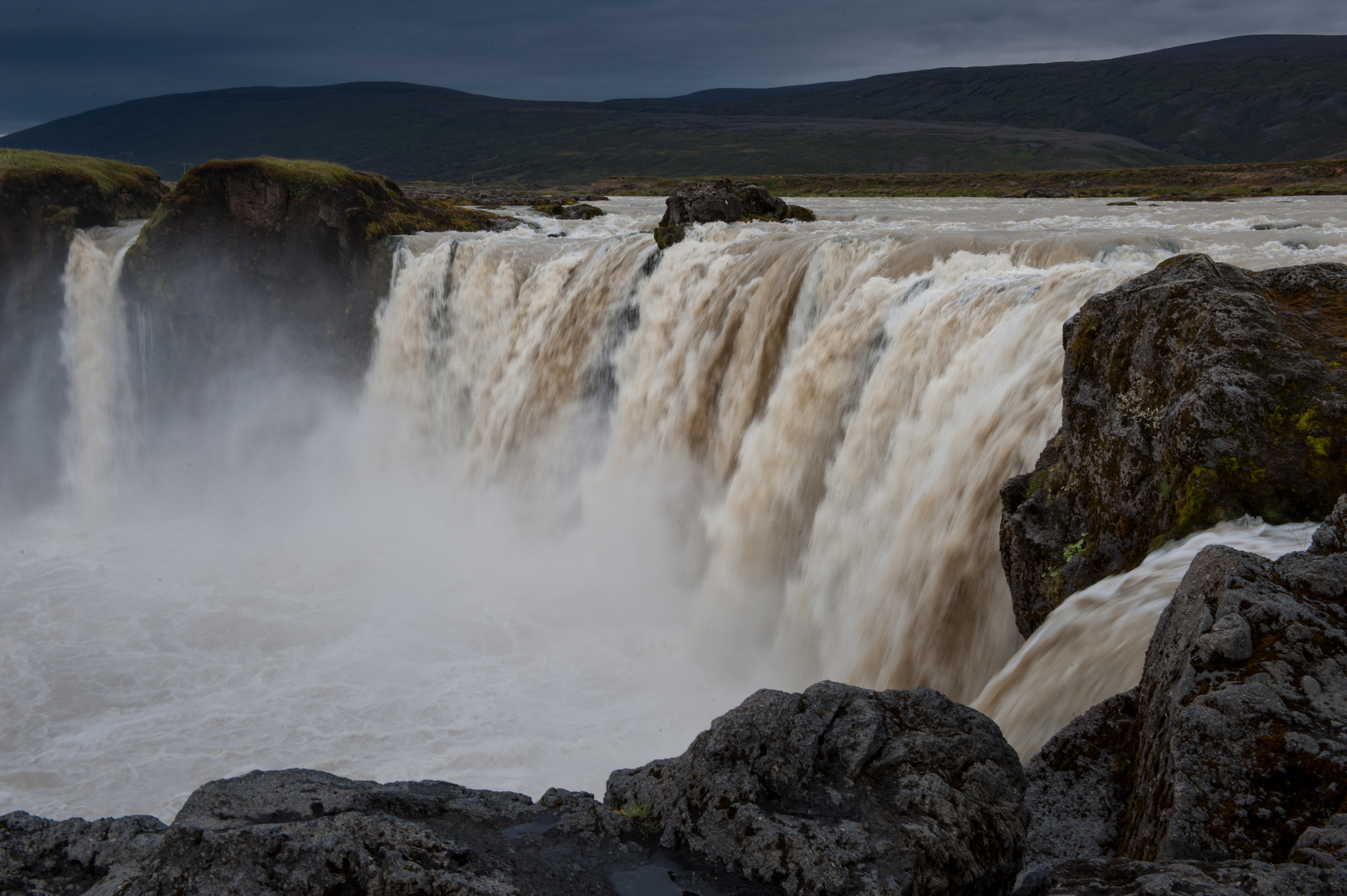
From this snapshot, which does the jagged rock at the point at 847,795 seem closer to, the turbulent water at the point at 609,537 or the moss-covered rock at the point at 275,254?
the turbulent water at the point at 609,537

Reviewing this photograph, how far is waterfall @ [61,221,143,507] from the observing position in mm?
27297

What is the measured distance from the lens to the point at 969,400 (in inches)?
420

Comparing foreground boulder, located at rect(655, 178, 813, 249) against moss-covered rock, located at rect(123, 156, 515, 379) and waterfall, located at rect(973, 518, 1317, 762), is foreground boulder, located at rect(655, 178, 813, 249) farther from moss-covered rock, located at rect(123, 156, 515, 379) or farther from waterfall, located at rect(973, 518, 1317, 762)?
waterfall, located at rect(973, 518, 1317, 762)

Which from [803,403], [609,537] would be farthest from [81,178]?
[803,403]

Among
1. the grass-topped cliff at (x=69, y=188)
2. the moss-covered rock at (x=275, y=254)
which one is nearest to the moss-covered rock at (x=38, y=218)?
the grass-topped cliff at (x=69, y=188)

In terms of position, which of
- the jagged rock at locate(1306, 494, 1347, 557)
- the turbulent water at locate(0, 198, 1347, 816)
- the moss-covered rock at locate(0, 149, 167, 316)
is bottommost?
the turbulent water at locate(0, 198, 1347, 816)

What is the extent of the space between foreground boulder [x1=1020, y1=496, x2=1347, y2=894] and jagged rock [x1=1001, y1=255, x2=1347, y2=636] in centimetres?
173

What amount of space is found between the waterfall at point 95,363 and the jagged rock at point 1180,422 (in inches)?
1107

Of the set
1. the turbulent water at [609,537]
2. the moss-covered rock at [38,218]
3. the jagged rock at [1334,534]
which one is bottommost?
the turbulent water at [609,537]

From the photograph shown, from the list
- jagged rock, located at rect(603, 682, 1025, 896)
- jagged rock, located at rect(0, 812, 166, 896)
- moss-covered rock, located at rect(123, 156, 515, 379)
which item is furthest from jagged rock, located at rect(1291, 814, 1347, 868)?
moss-covered rock, located at rect(123, 156, 515, 379)

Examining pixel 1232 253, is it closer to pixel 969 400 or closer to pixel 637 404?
pixel 969 400

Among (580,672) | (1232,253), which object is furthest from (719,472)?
(1232,253)

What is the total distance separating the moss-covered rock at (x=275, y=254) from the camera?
26.3 metres

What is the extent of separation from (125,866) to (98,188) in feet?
102
